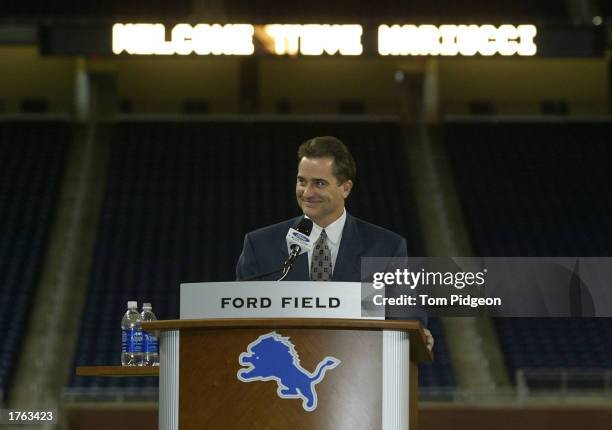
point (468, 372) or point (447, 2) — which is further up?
point (447, 2)

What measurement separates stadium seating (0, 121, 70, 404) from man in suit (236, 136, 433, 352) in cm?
934

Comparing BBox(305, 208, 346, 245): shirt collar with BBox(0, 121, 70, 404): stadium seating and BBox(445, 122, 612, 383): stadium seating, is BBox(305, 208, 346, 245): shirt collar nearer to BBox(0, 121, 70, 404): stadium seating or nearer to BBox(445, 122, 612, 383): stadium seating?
BBox(0, 121, 70, 404): stadium seating

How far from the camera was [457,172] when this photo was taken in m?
19.3

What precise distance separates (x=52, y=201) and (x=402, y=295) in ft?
46.7

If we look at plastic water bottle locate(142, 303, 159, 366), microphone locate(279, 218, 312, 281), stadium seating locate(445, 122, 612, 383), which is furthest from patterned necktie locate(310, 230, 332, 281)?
stadium seating locate(445, 122, 612, 383)

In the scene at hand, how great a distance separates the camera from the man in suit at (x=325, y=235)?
4914 mm

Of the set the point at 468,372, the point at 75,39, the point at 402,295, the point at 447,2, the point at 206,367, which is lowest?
the point at 206,367

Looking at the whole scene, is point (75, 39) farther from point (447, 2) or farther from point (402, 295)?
point (402, 295)

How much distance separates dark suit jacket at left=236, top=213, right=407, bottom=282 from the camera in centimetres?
497

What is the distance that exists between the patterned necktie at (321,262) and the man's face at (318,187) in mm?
128

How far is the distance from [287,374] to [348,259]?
1.07 meters

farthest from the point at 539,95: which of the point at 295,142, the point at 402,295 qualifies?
the point at 402,295

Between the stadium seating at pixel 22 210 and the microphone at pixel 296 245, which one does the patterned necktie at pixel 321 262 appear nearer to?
the microphone at pixel 296 245

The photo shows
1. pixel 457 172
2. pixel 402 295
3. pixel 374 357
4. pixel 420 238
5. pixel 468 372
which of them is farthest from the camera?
pixel 457 172
